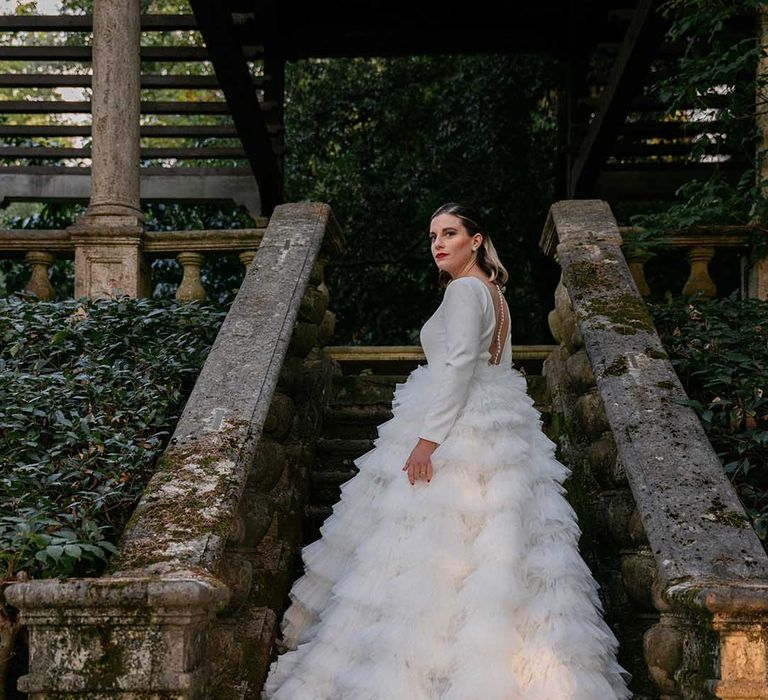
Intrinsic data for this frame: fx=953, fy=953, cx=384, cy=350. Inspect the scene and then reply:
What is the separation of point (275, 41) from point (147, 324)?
6.52m

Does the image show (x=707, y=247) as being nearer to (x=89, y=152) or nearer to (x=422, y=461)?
(x=422, y=461)

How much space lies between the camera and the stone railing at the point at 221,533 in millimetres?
2568

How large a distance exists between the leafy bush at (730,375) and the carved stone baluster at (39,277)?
12.9ft

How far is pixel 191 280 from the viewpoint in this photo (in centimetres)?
612

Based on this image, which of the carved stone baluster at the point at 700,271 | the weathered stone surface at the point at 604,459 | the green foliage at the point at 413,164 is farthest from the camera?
the green foliage at the point at 413,164

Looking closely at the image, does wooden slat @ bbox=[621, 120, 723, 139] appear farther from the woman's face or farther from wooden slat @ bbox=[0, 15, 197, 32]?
the woman's face

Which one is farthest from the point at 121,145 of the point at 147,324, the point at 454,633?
the point at 454,633

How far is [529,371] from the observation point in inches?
273

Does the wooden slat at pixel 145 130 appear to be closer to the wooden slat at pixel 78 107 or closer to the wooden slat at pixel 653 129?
the wooden slat at pixel 78 107

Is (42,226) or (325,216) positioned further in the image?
(42,226)

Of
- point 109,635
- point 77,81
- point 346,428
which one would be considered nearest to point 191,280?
point 346,428

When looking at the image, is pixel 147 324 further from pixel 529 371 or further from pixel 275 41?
Result: pixel 275 41

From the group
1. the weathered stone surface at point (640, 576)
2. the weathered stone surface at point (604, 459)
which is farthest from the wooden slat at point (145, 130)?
the weathered stone surface at point (640, 576)

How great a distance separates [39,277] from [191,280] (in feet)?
3.74
